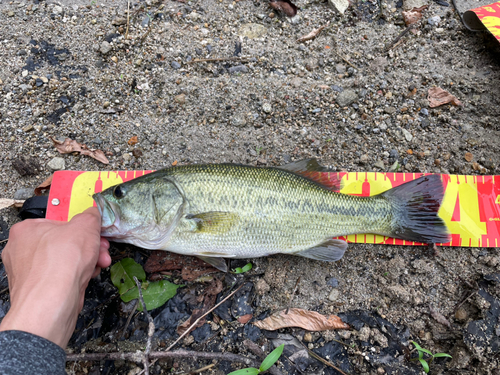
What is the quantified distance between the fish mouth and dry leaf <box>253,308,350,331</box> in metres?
1.83

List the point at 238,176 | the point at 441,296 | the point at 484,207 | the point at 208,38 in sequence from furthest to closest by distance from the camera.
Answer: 1. the point at 208,38
2. the point at 484,207
3. the point at 441,296
4. the point at 238,176

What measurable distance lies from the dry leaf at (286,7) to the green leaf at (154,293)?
12.9ft

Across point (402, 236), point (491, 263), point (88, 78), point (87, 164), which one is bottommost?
point (491, 263)

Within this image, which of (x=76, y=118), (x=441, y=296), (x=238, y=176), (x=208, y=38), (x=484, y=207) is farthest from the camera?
(x=208, y=38)

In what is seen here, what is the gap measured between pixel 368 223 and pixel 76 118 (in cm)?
387

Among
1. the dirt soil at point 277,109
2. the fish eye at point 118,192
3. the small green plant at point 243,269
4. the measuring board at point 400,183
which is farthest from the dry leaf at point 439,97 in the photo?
the fish eye at point 118,192

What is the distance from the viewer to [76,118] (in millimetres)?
4051

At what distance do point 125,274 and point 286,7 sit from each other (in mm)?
4122

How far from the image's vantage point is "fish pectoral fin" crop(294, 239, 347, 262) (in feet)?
11.2

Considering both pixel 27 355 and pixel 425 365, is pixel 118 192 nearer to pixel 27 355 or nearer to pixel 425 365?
pixel 27 355

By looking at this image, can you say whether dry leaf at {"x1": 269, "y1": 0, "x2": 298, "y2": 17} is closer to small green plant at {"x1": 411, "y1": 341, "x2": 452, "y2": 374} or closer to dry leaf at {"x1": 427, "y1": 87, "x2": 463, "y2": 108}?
dry leaf at {"x1": 427, "y1": 87, "x2": 463, "y2": 108}

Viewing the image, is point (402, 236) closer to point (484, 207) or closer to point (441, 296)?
point (441, 296)

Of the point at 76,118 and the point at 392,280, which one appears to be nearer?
the point at 392,280

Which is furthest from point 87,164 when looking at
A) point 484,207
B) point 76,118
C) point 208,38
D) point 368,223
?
point 484,207
